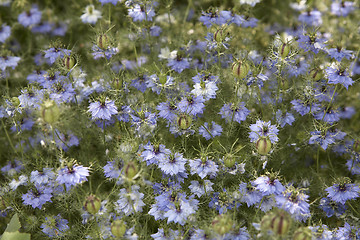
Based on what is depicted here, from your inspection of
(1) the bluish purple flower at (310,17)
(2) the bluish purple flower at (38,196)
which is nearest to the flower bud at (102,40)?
(2) the bluish purple flower at (38,196)

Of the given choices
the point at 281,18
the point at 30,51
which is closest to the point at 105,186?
the point at 30,51

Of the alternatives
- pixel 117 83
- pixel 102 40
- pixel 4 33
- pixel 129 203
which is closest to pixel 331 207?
pixel 129 203

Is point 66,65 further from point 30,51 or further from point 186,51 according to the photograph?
point 30,51

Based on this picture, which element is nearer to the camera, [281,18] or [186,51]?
[186,51]

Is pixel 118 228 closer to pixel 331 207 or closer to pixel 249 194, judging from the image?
pixel 249 194

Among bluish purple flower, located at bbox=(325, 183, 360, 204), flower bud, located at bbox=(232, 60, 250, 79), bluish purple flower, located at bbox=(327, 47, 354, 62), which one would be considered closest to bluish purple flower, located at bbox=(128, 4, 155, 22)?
flower bud, located at bbox=(232, 60, 250, 79)

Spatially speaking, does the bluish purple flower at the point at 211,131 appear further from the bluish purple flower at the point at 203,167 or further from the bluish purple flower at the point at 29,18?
the bluish purple flower at the point at 29,18
